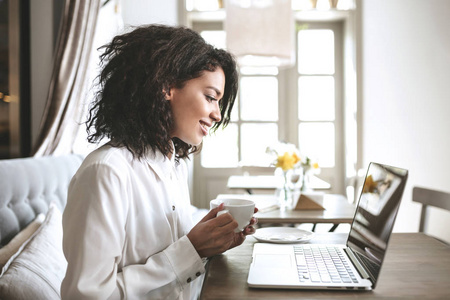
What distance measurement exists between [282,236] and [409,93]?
217 cm

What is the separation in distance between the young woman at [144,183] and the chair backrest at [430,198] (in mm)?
1156

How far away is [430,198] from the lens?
1.98 m

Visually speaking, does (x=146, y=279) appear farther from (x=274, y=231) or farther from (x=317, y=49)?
(x=317, y=49)

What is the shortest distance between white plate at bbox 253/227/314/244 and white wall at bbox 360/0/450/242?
1.42 meters

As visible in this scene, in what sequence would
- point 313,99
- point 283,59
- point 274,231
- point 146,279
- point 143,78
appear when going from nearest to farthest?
point 146,279 < point 143,78 < point 274,231 < point 283,59 < point 313,99

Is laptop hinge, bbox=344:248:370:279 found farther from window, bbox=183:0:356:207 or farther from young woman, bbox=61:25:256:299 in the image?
window, bbox=183:0:356:207

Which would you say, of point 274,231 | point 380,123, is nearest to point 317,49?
point 380,123

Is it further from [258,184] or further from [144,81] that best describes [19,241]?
[258,184]

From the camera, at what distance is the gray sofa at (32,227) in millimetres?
1219

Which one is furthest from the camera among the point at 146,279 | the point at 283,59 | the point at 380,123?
the point at 380,123

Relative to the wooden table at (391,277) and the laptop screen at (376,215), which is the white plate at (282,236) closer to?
the wooden table at (391,277)

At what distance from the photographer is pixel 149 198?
1.05 metres

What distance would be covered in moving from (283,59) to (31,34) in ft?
5.60

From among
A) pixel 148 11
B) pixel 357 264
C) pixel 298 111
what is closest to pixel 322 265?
pixel 357 264
